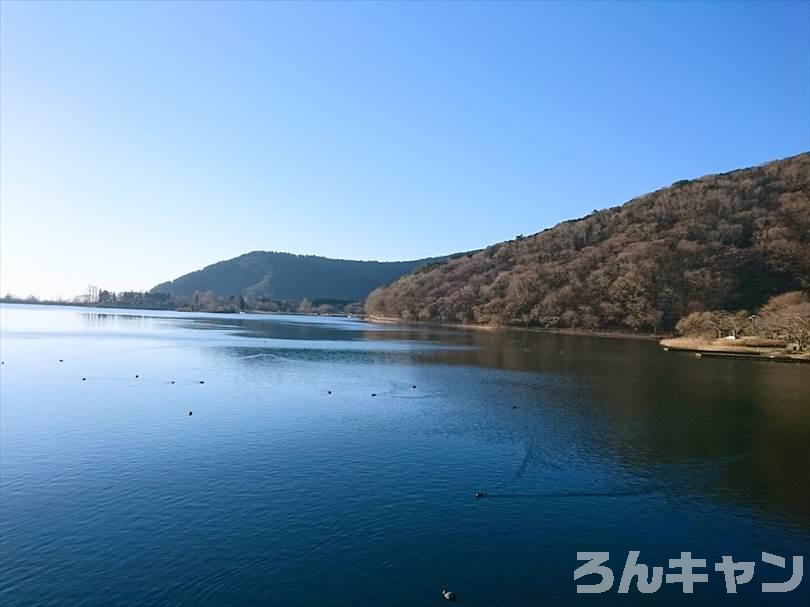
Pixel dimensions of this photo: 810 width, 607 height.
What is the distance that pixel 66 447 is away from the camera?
18453mm

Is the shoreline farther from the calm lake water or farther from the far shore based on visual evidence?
the calm lake water

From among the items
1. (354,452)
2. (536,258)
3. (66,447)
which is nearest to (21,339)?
(66,447)

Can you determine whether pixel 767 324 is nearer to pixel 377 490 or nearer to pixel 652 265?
pixel 652 265

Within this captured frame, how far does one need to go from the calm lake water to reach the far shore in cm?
2679

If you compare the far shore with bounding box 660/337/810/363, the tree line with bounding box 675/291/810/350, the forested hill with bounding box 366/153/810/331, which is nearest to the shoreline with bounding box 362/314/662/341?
the forested hill with bounding box 366/153/810/331

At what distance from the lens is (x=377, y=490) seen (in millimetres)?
14875

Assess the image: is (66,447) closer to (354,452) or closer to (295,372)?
(354,452)

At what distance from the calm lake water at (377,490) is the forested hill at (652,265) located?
66549 millimetres

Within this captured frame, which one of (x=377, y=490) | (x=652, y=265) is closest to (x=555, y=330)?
(x=652, y=265)

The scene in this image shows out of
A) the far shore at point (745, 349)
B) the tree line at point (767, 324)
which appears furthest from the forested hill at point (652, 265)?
the far shore at point (745, 349)

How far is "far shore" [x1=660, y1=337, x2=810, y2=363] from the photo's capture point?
178 ft

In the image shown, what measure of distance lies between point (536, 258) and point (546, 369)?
331 ft

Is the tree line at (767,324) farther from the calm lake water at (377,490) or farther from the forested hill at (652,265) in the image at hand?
the calm lake water at (377,490)

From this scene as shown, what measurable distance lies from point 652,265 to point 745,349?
39.6 metres
